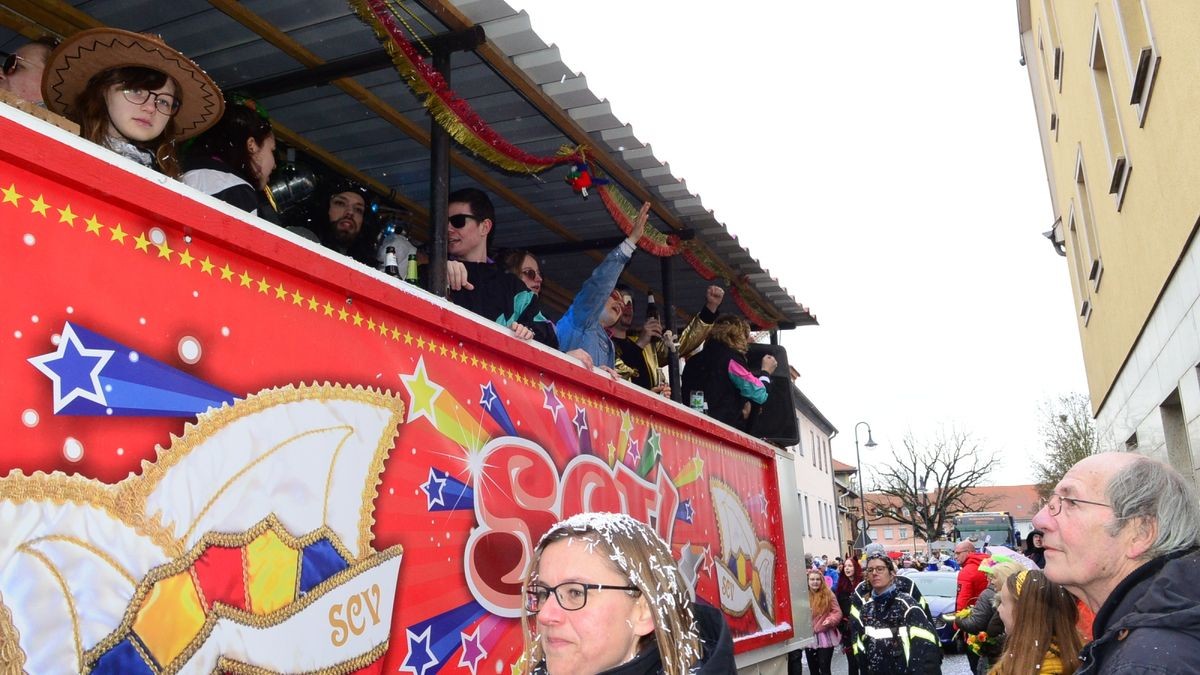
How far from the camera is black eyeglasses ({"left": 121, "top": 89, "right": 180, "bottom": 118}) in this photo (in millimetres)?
3113

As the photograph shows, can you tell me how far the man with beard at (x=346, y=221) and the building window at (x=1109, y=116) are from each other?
6.67m

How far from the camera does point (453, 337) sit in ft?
12.7

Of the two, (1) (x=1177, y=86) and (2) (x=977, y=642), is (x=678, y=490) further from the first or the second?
(1) (x=1177, y=86)

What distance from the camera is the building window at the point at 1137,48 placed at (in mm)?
6758

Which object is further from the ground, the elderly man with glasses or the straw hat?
the straw hat

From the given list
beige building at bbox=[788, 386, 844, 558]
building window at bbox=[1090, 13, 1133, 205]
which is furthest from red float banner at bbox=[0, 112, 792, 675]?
beige building at bbox=[788, 386, 844, 558]

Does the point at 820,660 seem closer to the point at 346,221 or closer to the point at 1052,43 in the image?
the point at 1052,43

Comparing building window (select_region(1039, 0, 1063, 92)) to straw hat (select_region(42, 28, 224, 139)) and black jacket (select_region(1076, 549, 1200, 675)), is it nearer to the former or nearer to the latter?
black jacket (select_region(1076, 549, 1200, 675))

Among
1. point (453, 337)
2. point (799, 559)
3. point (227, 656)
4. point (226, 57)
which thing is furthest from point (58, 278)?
point (799, 559)

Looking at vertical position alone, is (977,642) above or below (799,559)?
below

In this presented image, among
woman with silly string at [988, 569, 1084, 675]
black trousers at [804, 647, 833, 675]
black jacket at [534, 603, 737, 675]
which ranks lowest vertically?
black trousers at [804, 647, 833, 675]

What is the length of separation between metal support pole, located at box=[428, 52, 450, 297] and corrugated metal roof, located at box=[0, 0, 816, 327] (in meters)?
0.22

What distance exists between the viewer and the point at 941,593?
708 inches

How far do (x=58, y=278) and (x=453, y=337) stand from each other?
1810 millimetres
